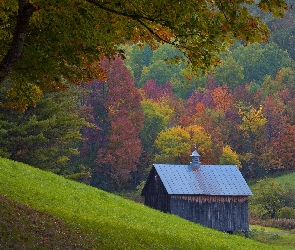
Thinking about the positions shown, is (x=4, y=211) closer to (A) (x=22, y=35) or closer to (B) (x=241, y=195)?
(A) (x=22, y=35)

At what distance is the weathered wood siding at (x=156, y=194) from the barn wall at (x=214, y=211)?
800 millimetres

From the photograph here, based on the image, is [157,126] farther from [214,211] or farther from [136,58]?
[136,58]

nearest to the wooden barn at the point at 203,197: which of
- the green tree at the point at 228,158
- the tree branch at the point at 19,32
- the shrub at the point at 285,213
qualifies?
the shrub at the point at 285,213

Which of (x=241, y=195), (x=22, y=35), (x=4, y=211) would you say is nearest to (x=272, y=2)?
(x=22, y=35)

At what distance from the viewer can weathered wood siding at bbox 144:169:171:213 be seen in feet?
136

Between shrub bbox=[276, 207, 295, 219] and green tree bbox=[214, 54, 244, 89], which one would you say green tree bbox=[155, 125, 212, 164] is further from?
green tree bbox=[214, 54, 244, 89]

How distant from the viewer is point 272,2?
845 cm

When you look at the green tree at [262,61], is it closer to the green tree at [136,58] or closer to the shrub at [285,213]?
the green tree at [136,58]

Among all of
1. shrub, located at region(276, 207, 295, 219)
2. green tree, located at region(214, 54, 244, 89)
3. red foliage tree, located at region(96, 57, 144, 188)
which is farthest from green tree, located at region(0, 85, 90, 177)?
green tree, located at region(214, 54, 244, 89)

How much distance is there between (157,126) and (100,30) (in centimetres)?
5987

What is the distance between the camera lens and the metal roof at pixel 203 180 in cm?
4134

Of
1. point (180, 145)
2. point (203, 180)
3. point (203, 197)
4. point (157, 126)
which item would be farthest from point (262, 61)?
point (203, 197)

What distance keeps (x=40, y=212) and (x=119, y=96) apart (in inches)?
1848

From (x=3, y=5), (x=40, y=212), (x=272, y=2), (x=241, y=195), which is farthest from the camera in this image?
(x=241, y=195)
